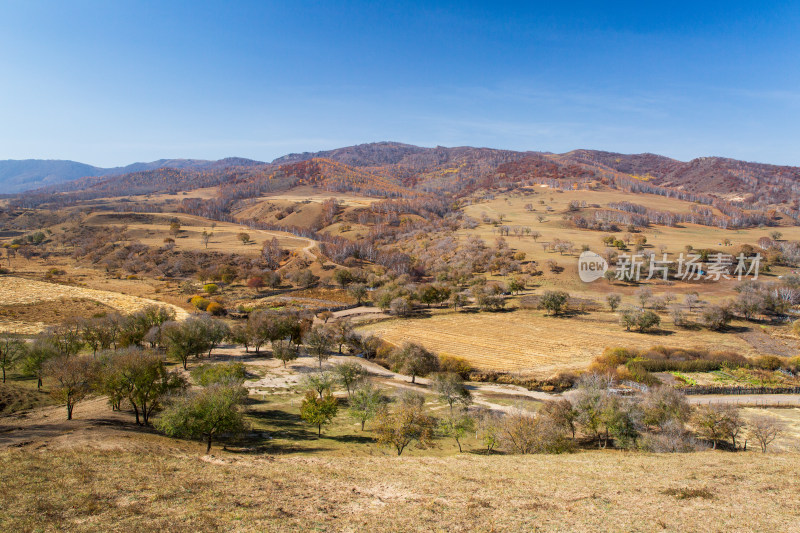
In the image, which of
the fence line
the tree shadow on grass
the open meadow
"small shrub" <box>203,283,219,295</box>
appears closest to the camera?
the tree shadow on grass

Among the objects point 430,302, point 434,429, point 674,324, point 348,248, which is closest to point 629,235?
point 674,324

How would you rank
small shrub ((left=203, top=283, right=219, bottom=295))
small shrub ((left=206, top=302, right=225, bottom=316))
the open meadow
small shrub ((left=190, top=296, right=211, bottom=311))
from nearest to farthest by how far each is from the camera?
the open meadow → small shrub ((left=206, top=302, right=225, bottom=316)) → small shrub ((left=190, top=296, right=211, bottom=311)) → small shrub ((left=203, top=283, right=219, bottom=295))

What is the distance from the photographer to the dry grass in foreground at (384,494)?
14594mm

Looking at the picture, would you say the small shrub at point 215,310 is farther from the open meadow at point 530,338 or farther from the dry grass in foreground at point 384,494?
the dry grass in foreground at point 384,494

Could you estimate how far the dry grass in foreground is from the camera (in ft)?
47.9

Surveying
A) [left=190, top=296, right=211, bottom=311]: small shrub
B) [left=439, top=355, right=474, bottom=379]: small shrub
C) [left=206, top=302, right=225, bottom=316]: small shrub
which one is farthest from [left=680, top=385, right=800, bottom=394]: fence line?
[left=190, top=296, right=211, bottom=311]: small shrub

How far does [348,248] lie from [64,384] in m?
117

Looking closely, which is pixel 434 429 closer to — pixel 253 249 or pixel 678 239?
pixel 253 249

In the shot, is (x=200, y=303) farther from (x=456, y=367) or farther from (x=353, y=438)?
(x=353, y=438)

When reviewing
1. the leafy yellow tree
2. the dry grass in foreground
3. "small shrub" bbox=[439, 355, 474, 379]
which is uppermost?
the dry grass in foreground

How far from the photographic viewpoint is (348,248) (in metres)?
144

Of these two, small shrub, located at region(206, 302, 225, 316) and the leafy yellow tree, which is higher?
the leafy yellow tree

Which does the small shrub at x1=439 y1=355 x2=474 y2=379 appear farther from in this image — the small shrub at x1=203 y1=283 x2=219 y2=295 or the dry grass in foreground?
the small shrub at x1=203 y1=283 x2=219 y2=295

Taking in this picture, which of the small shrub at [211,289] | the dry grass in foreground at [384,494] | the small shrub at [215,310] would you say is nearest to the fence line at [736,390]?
the dry grass in foreground at [384,494]
